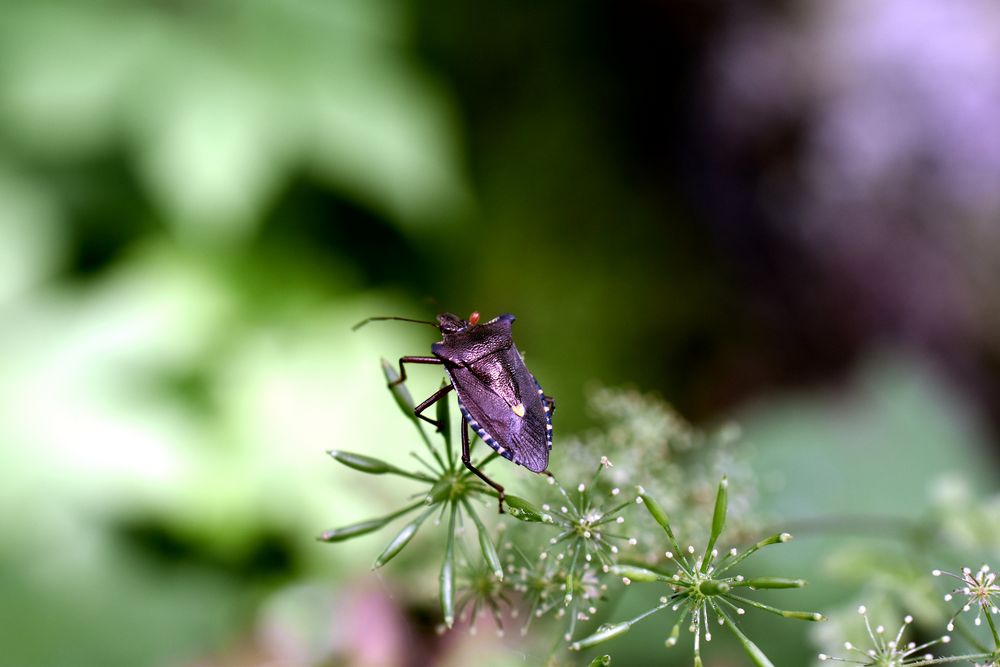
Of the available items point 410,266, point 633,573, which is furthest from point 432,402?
point 410,266

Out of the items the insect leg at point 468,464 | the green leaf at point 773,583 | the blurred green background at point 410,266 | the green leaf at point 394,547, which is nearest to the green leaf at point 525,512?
the insect leg at point 468,464

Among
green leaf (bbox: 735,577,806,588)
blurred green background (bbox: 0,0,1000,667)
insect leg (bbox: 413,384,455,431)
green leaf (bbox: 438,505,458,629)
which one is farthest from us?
blurred green background (bbox: 0,0,1000,667)

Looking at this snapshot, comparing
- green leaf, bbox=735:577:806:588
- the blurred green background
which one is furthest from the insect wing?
the blurred green background

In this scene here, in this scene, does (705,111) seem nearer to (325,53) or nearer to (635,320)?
(635,320)

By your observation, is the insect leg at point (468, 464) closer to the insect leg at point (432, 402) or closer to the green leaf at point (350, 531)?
the insect leg at point (432, 402)

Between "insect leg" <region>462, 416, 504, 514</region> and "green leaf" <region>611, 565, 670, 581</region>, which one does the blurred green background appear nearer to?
"insect leg" <region>462, 416, 504, 514</region>

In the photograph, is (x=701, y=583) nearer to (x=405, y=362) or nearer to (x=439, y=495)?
(x=439, y=495)

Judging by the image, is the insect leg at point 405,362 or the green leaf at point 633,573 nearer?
the green leaf at point 633,573
